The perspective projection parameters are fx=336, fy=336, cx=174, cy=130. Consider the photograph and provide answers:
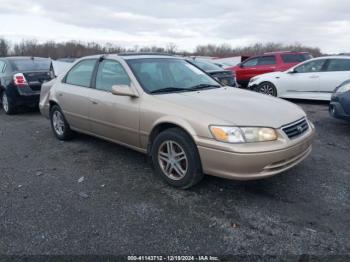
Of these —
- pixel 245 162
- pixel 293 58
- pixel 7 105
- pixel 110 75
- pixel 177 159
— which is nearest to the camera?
pixel 245 162

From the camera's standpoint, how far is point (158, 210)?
3.43 metres

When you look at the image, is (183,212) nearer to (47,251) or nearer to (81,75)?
(47,251)

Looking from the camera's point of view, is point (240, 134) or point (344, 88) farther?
point (344, 88)

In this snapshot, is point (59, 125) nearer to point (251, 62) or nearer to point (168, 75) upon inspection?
point (168, 75)

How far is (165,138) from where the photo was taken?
386 centimetres

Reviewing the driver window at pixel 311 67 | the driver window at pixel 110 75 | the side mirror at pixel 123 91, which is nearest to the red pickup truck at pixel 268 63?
the driver window at pixel 311 67

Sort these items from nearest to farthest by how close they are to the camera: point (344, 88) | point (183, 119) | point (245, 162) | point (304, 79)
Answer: point (245, 162) → point (183, 119) → point (344, 88) → point (304, 79)

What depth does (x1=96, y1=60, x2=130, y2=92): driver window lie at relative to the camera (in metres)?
4.56

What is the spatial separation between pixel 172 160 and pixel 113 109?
1.20m

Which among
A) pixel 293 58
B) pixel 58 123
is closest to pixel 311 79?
→ pixel 293 58

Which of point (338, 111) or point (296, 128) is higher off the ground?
point (296, 128)

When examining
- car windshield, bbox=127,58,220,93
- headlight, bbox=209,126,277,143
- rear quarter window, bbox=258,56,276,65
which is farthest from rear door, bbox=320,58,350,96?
headlight, bbox=209,126,277,143

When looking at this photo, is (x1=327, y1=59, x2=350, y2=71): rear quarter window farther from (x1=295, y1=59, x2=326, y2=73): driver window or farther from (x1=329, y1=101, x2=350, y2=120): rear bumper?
(x1=329, y1=101, x2=350, y2=120): rear bumper

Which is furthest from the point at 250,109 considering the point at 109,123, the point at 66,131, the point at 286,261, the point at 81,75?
the point at 66,131
